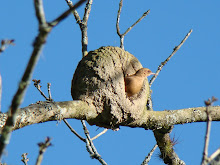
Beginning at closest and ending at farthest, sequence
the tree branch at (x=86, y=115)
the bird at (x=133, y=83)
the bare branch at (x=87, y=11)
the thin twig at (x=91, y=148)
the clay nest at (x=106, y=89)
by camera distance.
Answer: the tree branch at (x=86, y=115) < the clay nest at (x=106, y=89) < the bird at (x=133, y=83) < the thin twig at (x=91, y=148) < the bare branch at (x=87, y=11)

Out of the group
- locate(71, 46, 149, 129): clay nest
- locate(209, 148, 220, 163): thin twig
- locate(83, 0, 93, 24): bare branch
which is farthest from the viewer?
locate(83, 0, 93, 24): bare branch

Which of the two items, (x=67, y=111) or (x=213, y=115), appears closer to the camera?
(x=67, y=111)

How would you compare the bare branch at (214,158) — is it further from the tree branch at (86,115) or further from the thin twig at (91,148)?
the thin twig at (91,148)

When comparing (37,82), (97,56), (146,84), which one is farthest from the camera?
(37,82)

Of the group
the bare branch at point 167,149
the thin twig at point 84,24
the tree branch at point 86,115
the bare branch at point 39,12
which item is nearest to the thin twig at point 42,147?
the bare branch at point 39,12


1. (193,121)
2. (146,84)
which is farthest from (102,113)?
(193,121)

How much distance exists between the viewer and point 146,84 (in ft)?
20.5

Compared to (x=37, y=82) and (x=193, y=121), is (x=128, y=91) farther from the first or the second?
(x=37, y=82)

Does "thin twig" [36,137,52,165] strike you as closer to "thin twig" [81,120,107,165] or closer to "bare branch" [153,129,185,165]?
"thin twig" [81,120,107,165]

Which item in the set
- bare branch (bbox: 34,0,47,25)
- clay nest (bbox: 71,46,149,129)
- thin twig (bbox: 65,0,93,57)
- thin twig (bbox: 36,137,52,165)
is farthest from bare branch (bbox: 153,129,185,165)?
bare branch (bbox: 34,0,47,25)

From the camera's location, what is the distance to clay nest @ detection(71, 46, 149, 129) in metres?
5.37

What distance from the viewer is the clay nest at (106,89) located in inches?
211

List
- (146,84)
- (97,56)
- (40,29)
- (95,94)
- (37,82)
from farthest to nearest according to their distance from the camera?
(37,82)
(146,84)
(97,56)
(95,94)
(40,29)

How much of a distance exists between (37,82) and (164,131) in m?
2.30
